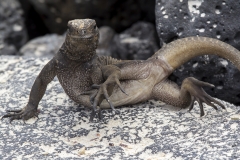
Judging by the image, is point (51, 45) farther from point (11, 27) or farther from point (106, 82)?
point (106, 82)

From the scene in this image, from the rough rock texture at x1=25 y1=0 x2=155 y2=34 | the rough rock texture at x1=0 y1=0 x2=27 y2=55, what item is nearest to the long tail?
the rough rock texture at x1=25 y1=0 x2=155 y2=34

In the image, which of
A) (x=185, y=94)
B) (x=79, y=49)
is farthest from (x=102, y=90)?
(x=185, y=94)

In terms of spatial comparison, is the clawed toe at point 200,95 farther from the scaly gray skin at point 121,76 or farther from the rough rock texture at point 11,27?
the rough rock texture at point 11,27

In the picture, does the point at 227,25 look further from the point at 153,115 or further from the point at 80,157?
the point at 80,157

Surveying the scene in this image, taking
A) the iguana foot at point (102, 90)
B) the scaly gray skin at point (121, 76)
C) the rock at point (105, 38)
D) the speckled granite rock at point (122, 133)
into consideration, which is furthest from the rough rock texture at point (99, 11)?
the iguana foot at point (102, 90)

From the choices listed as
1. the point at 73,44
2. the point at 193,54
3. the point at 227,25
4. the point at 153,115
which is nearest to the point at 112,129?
the point at 153,115

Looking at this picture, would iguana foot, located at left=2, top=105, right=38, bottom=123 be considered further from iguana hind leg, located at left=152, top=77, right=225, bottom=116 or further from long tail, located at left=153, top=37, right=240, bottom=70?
long tail, located at left=153, top=37, right=240, bottom=70
